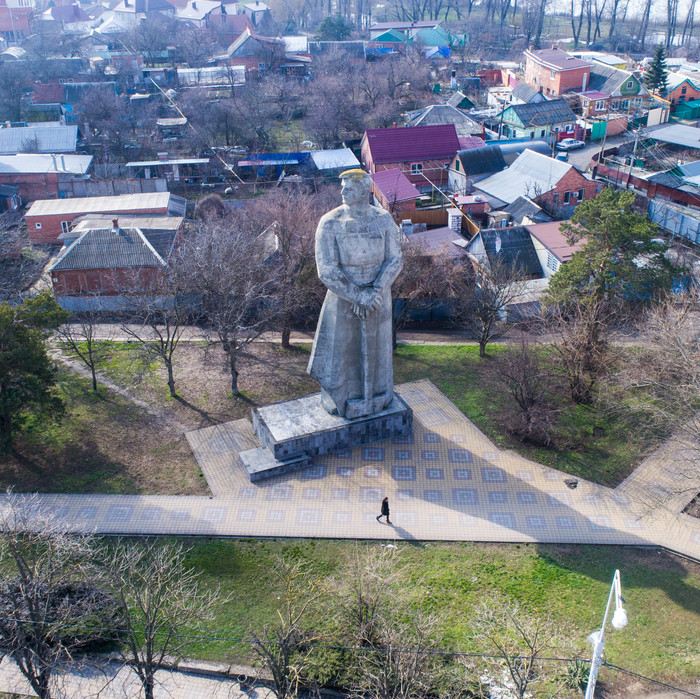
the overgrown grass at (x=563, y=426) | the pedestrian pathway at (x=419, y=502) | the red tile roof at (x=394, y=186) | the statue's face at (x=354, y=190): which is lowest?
the pedestrian pathway at (x=419, y=502)

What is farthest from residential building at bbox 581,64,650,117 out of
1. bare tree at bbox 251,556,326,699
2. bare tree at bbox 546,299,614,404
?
bare tree at bbox 251,556,326,699

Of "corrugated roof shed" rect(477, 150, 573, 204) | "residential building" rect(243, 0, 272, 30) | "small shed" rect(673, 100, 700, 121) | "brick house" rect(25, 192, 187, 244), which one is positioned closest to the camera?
"brick house" rect(25, 192, 187, 244)

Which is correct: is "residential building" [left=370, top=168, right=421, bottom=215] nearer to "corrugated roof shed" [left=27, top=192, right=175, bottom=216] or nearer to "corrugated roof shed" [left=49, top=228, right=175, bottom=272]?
"corrugated roof shed" [left=27, top=192, right=175, bottom=216]

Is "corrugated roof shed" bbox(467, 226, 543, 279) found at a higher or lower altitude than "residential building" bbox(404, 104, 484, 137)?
lower

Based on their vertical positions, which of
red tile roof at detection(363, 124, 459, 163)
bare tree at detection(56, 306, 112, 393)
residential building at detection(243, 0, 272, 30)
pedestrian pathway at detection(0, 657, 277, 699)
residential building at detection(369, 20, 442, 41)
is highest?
residential building at detection(243, 0, 272, 30)

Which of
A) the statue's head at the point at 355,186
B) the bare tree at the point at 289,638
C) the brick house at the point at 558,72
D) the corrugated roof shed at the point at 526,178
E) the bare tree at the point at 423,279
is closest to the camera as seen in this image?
the bare tree at the point at 289,638

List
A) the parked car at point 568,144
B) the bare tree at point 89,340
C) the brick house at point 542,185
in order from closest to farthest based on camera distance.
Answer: the bare tree at point 89,340
the brick house at point 542,185
the parked car at point 568,144

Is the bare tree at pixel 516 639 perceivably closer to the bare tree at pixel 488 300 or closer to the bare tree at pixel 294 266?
the bare tree at pixel 488 300

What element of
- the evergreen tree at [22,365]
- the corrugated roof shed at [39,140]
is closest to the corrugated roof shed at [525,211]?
the evergreen tree at [22,365]
